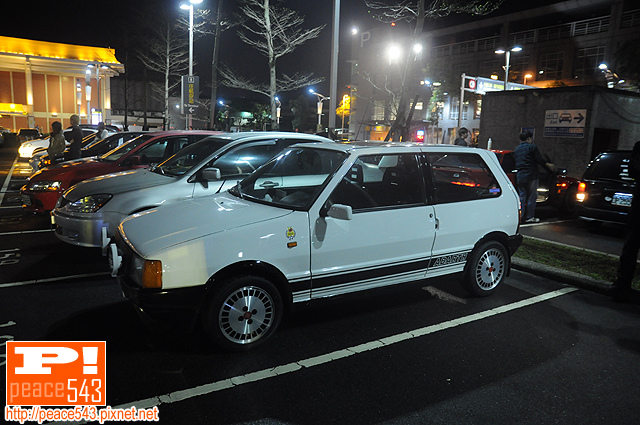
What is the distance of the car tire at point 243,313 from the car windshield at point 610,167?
7.95 m

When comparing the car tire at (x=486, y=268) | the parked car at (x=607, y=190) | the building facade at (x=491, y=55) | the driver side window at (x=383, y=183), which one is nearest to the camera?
the driver side window at (x=383, y=183)

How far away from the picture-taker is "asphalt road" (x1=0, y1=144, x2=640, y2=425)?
316 centimetres

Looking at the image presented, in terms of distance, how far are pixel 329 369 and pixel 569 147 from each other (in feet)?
49.8

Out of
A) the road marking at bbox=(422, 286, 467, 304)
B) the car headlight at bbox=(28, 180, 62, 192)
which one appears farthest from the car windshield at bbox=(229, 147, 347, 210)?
the car headlight at bbox=(28, 180, 62, 192)

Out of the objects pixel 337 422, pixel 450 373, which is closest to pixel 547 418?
pixel 450 373

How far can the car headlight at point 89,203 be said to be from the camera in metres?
5.92

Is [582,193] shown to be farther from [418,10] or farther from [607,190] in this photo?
[418,10]

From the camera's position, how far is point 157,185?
6.06 m

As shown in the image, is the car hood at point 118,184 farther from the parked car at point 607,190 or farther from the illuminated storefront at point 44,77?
the illuminated storefront at point 44,77

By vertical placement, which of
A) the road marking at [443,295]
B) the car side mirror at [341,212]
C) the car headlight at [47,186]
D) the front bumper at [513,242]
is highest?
the car side mirror at [341,212]

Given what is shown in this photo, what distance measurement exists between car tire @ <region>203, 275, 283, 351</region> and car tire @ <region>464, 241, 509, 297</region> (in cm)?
239

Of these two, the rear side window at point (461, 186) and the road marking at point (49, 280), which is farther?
the road marking at point (49, 280)

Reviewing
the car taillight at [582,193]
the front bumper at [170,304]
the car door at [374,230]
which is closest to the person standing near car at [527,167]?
the car taillight at [582,193]

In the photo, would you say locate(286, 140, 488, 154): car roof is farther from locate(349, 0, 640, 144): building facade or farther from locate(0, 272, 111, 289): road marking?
locate(349, 0, 640, 144): building facade
